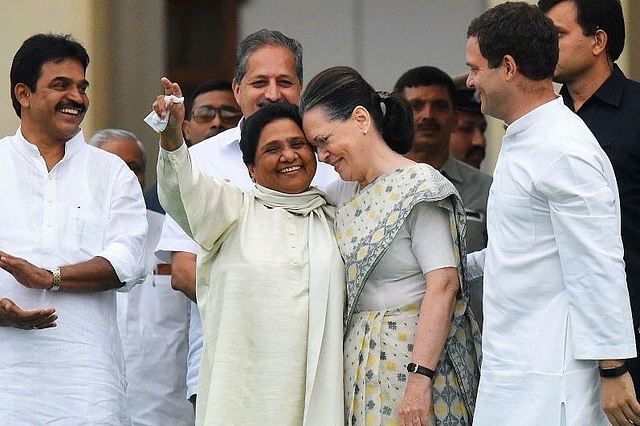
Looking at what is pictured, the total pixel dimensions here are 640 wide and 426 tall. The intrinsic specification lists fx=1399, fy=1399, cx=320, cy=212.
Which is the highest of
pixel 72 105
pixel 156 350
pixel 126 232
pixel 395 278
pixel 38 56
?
pixel 38 56

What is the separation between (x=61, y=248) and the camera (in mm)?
4363

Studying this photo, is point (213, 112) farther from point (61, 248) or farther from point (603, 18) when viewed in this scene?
point (603, 18)

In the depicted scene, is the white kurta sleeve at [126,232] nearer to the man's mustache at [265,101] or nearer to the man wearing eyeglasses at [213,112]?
the man's mustache at [265,101]

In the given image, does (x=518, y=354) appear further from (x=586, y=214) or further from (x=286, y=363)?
(x=286, y=363)

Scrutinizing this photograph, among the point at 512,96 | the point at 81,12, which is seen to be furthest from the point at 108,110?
the point at 512,96

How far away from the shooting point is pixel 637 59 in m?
5.80

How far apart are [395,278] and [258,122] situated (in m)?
0.61

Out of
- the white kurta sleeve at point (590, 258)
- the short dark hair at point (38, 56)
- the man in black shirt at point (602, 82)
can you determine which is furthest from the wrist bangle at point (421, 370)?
the short dark hair at point (38, 56)

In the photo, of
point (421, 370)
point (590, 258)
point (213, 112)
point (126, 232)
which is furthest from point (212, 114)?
point (590, 258)

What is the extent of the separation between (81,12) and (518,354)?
12.1 feet

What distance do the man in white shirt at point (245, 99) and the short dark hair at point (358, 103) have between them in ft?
1.67

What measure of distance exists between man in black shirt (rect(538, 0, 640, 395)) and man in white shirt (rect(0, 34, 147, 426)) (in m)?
1.49

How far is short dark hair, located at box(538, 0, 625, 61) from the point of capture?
3.97m

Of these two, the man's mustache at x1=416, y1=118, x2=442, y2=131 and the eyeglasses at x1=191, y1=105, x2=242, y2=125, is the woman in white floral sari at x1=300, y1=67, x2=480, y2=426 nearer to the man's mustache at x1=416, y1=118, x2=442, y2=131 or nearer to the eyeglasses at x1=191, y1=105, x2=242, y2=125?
the man's mustache at x1=416, y1=118, x2=442, y2=131
